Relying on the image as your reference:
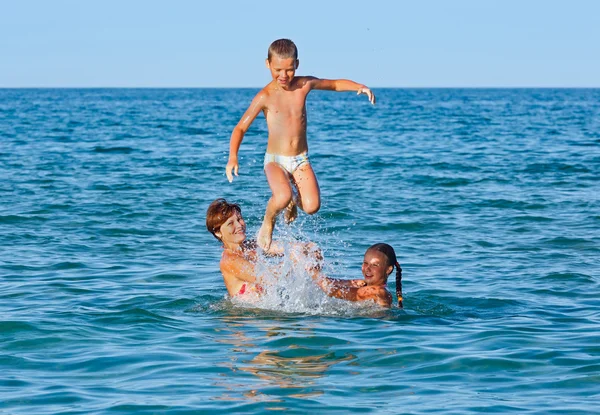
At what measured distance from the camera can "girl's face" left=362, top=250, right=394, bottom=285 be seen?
968 centimetres

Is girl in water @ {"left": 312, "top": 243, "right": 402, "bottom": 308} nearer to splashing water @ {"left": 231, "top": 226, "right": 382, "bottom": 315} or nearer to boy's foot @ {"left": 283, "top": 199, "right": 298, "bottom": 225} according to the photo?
splashing water @ {"left": 231, "top": 226, "right": 382, "bottom": 315}

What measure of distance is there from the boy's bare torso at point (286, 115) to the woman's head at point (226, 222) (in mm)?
987

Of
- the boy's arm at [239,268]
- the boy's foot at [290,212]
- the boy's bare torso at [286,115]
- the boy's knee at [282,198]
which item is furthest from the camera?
the boy's arm at [239,268]

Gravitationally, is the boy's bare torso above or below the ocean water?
above

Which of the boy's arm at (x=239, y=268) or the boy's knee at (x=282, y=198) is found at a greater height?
the boy's knee at (x=282, y=198)

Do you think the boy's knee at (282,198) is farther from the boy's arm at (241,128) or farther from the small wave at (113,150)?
the small wave at (113,150)

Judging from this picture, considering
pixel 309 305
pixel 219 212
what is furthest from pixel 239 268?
pixel 309 305

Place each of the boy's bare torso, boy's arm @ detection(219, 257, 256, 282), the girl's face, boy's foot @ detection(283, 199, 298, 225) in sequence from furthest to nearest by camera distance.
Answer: boy's arm @ detection(219, 257, 256, 282), the girl's face, boy's foot @ detection(283, 199, 298, 225), the boy's bare torso

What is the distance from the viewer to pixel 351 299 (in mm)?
10008

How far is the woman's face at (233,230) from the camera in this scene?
32.8ft
